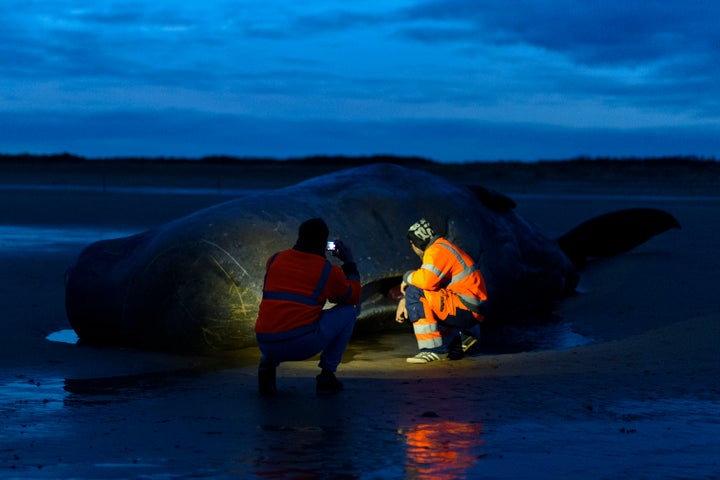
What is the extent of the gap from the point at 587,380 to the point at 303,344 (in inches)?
75.1

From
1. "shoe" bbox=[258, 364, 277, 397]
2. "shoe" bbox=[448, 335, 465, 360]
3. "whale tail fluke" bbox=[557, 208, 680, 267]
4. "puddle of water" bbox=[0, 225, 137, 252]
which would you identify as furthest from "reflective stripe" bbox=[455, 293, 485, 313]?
"puddle of water" bbox=[0, 225, 137, 252]

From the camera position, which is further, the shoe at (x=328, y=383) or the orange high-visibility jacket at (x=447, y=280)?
the orange high-visibility jacket at (x=447, y=280)

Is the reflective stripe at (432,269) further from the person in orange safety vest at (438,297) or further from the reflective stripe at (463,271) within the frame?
the reflective stripe at (463,271)

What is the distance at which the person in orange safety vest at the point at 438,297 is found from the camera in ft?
28.5

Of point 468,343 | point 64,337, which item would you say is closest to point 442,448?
point 468,343

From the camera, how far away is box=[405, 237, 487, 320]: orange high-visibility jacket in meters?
8.69

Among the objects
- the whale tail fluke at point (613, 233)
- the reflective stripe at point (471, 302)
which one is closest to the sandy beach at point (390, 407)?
the reflective stripe at point (471, 302)

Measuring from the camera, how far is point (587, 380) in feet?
24.9

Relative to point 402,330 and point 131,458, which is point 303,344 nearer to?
point 131,458

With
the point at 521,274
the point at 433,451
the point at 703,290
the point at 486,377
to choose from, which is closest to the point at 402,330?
the point at 521,274

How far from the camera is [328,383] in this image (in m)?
7.25

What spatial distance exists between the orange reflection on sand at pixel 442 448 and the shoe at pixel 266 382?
1.27 metres

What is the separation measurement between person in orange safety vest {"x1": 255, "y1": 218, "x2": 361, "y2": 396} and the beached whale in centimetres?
187

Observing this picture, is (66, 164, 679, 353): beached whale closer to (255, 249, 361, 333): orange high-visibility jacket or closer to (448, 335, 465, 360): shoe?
(448, 335, 465, 360): shoe
